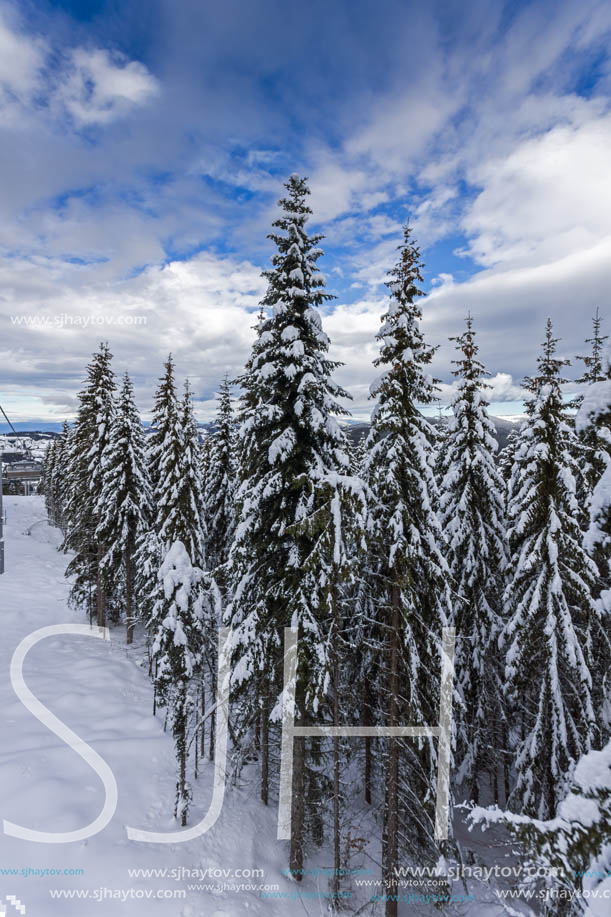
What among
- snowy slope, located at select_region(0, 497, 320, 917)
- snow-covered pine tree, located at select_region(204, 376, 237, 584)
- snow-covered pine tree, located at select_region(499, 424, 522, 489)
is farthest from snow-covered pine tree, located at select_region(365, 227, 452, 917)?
snow-covered pine tree, located at select_region(499, 424, 522, 489)

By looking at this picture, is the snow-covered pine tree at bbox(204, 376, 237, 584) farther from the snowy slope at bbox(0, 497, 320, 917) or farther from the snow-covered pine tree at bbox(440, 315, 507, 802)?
the snow-covered pine tree at bbox(440, 315, 507, 802)

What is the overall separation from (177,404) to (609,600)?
20.4 meters

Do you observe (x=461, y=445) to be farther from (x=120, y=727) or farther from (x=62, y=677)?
(x=62, y=677)

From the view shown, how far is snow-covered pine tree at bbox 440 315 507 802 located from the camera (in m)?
14.5

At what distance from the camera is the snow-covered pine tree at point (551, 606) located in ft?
39.7

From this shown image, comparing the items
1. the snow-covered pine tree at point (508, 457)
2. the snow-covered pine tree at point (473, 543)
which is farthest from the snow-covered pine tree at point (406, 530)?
the snow-covered pine tree at point (508, 457)

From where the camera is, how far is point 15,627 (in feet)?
75.1

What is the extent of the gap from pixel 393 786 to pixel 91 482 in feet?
66.2

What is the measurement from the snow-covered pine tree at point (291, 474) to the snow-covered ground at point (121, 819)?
2.03 metres

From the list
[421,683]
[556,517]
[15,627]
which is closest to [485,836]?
[421,683]

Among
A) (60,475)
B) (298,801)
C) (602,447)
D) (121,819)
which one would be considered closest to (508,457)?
(298,801)

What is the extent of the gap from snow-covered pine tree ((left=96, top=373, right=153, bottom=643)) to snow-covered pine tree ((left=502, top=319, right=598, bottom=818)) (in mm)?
18232

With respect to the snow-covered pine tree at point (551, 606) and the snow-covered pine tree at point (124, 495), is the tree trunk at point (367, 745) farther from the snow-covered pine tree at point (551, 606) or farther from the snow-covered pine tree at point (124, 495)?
the snow-covered pine tree at point (124, 495)

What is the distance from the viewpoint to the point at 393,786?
10.9 meters
